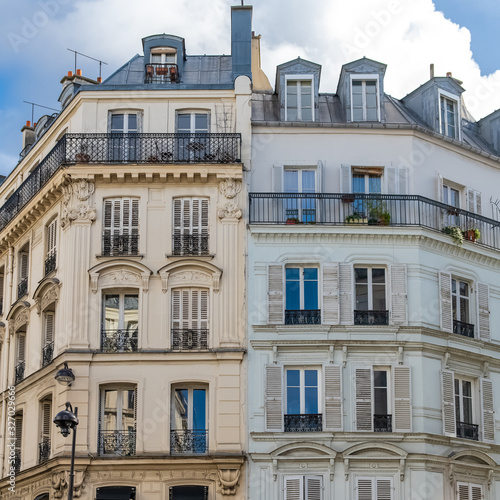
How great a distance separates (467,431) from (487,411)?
3.17 feet

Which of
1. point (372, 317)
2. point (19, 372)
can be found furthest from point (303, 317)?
point (19, 372)

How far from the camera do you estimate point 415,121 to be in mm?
35281

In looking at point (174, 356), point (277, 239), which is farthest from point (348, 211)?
point (174, 356)

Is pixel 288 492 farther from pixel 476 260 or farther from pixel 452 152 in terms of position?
pixel 452 152

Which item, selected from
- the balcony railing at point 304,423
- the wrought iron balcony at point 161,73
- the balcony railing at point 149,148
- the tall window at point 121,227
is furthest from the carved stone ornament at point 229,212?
the balcony railing at point 304,423

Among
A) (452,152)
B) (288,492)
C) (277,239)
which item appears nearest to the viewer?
(288,492)

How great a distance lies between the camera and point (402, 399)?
30.9 metres

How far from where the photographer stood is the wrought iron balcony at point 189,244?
32594 mm

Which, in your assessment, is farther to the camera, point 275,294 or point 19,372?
point 19,372

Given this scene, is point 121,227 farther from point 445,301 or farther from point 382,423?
point 445,301

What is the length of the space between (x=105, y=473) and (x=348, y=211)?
1026 centimetres

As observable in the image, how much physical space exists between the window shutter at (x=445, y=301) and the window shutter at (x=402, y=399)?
1.99 m

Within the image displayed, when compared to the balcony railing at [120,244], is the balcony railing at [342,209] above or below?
Answer: above

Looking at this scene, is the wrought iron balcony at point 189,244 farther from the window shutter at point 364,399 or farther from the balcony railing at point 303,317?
the window shutter at point 364,399
